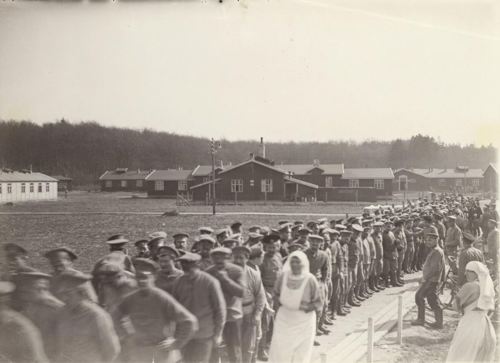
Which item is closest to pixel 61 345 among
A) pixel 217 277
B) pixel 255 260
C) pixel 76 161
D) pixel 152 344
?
pixel 152 344

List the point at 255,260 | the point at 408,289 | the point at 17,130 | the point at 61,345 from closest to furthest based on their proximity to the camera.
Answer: the point at 61,345 < the point at 255,260 < the point at 17,130 < the point at 408,289

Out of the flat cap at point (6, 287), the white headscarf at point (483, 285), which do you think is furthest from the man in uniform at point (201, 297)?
the white headscarf at point (483, 285)

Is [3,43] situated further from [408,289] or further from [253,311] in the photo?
[408,289]

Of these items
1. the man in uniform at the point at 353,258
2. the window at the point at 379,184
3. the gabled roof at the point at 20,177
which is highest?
→ the window at the point at 379,184

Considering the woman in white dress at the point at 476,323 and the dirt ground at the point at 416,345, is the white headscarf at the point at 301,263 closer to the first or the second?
the woman in white dress at the point at 476,323

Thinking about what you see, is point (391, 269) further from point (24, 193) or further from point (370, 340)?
point (24, 193)

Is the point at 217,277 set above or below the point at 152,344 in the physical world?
above
